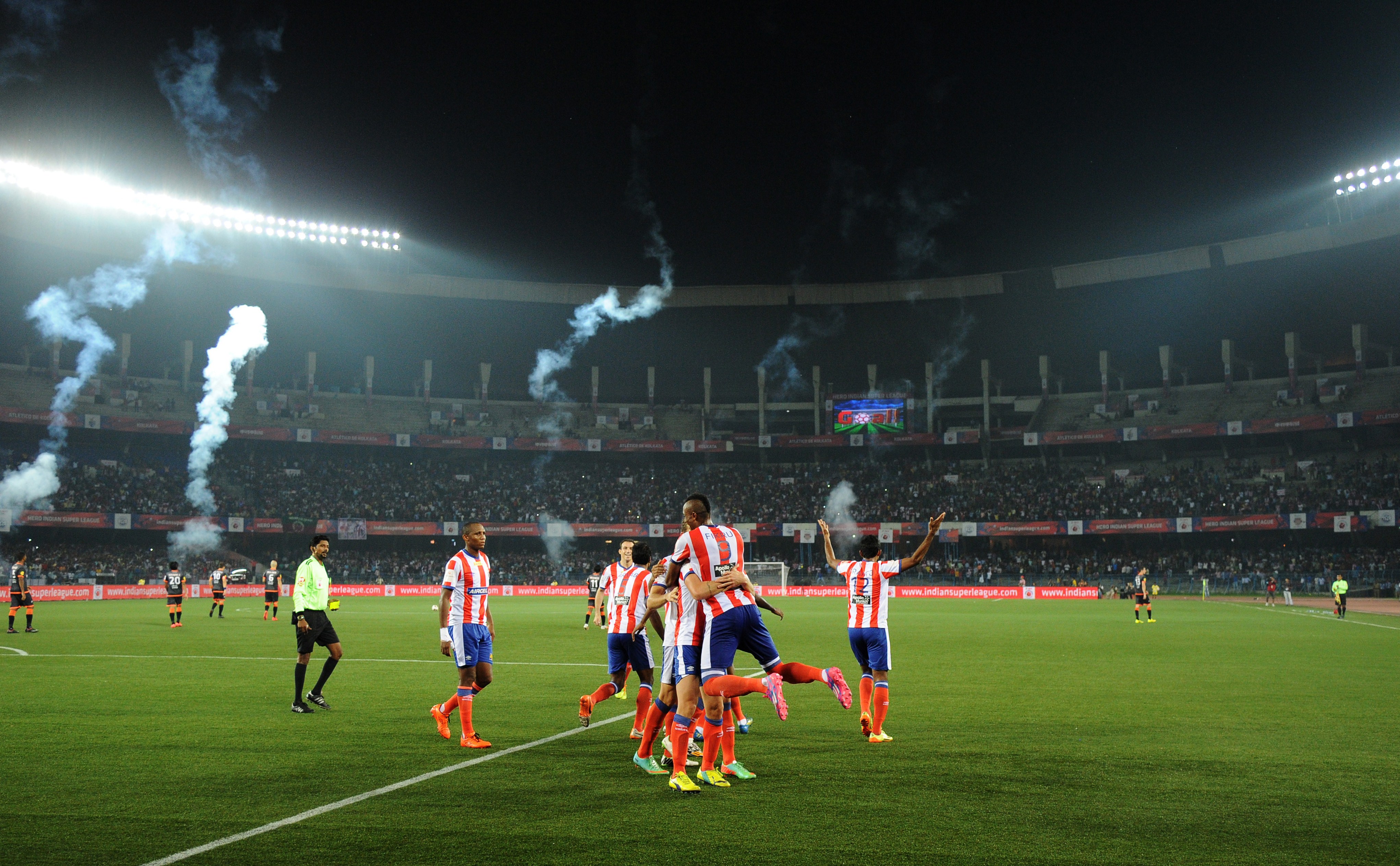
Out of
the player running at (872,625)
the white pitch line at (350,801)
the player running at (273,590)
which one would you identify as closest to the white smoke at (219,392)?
the player running at (273,590)

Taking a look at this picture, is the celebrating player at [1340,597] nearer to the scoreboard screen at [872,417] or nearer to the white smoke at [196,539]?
the scoreboard screen at [872,417]

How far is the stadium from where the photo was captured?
7792mm

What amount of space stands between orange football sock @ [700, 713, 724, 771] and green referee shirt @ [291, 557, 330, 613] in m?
6.97

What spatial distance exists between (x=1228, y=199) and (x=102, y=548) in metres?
71.4

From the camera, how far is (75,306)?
62.0m

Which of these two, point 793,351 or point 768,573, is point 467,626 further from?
point 793,351

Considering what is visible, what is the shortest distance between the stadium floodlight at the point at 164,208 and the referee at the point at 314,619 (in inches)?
2055

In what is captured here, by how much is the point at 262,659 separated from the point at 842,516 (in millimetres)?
54557

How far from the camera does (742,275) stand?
231 feet

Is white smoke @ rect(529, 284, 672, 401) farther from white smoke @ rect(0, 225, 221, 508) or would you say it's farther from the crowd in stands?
white smoke @ rect(0, 225, 221, 508)

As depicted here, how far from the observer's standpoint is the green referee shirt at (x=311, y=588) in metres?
13.0

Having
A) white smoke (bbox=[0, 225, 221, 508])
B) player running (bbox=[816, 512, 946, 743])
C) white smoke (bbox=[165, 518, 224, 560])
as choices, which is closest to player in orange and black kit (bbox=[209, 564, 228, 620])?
white smoke (bbox=[165, 518, 224, 560])

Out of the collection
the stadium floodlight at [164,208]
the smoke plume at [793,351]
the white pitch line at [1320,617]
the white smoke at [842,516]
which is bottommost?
the white pitch line at [1320,617]

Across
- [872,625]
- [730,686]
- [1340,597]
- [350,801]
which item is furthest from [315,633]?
[1340,597]
